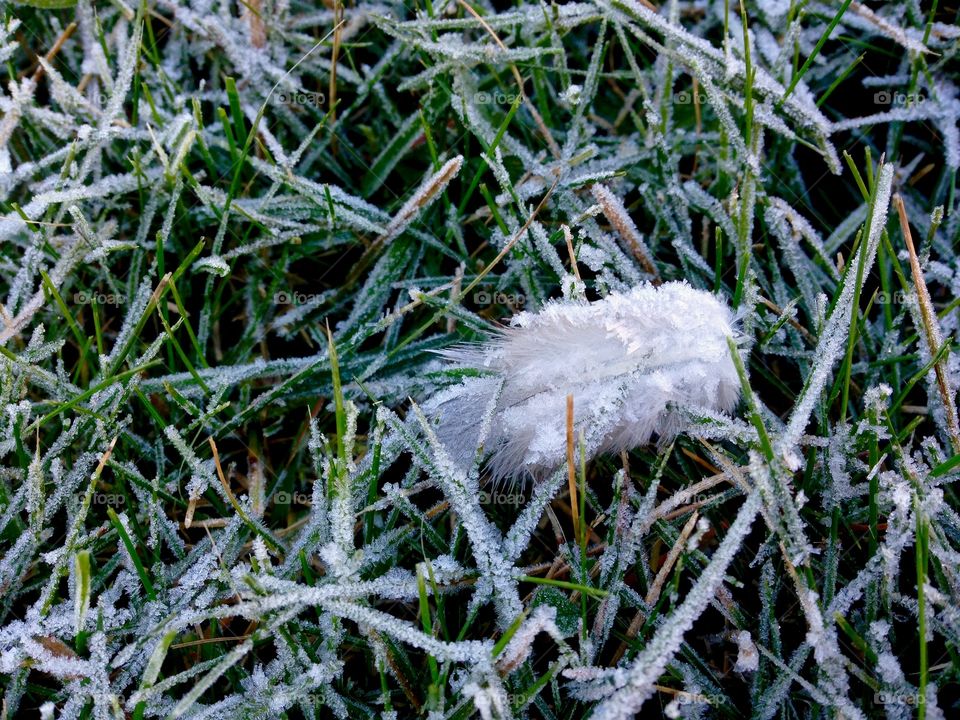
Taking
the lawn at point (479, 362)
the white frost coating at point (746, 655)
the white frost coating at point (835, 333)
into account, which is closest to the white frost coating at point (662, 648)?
the lawn at point (479, 362)

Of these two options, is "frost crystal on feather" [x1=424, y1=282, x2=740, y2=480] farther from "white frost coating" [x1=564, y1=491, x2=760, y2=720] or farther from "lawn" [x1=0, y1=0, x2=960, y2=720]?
"white frost coating" [x1=564, y1=491, x2=760, y2=720]

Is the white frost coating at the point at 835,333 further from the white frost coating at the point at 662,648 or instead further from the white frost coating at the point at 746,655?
the white frost coating at the point at 746,655

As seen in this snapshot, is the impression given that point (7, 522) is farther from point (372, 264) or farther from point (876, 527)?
point (876, 527)

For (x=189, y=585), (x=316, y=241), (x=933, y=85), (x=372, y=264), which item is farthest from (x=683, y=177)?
(x=189, y=585)

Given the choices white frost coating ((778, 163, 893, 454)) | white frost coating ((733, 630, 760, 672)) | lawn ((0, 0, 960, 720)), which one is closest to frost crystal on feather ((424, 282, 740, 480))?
lawn ((0, 0, 960, 720))

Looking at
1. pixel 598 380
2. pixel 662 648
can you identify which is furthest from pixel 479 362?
pixel 662 648

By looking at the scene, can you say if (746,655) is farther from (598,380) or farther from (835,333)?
(835,333)
